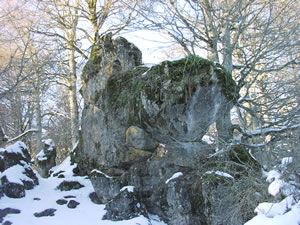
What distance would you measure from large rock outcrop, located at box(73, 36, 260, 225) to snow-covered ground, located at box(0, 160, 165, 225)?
43 centimetres

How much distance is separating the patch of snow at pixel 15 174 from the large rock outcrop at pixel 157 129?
6.07ft

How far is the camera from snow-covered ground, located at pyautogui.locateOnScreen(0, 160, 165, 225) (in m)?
8.96

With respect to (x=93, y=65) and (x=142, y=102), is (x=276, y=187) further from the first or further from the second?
(x=93, y=65)

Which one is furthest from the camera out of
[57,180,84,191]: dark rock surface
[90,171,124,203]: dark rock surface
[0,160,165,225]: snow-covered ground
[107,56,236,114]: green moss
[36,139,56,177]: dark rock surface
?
[36,139,56,177]: dark rock surface

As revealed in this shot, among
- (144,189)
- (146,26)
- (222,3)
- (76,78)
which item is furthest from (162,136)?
(76,78)

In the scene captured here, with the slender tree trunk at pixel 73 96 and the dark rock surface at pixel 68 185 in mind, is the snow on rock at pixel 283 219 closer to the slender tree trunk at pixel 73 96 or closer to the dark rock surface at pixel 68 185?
the dark rock surface at pixel 68 185

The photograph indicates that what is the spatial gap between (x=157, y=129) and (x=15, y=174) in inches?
Result: 162

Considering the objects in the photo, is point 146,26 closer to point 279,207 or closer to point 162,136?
point 162,136

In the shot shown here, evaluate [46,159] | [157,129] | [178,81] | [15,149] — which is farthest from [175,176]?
[46,159]

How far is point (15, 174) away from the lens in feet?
35.2

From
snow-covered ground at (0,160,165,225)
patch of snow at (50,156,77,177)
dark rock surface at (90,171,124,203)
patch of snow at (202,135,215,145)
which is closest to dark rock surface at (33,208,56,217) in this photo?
snow-covered ground at (0,160,165,225)

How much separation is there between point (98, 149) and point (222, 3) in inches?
176

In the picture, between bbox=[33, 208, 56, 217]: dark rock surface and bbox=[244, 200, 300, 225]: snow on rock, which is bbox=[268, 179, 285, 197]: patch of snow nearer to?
bbox=[244, 200, 300, 225]: snow on rock

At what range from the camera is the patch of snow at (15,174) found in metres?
10.5
